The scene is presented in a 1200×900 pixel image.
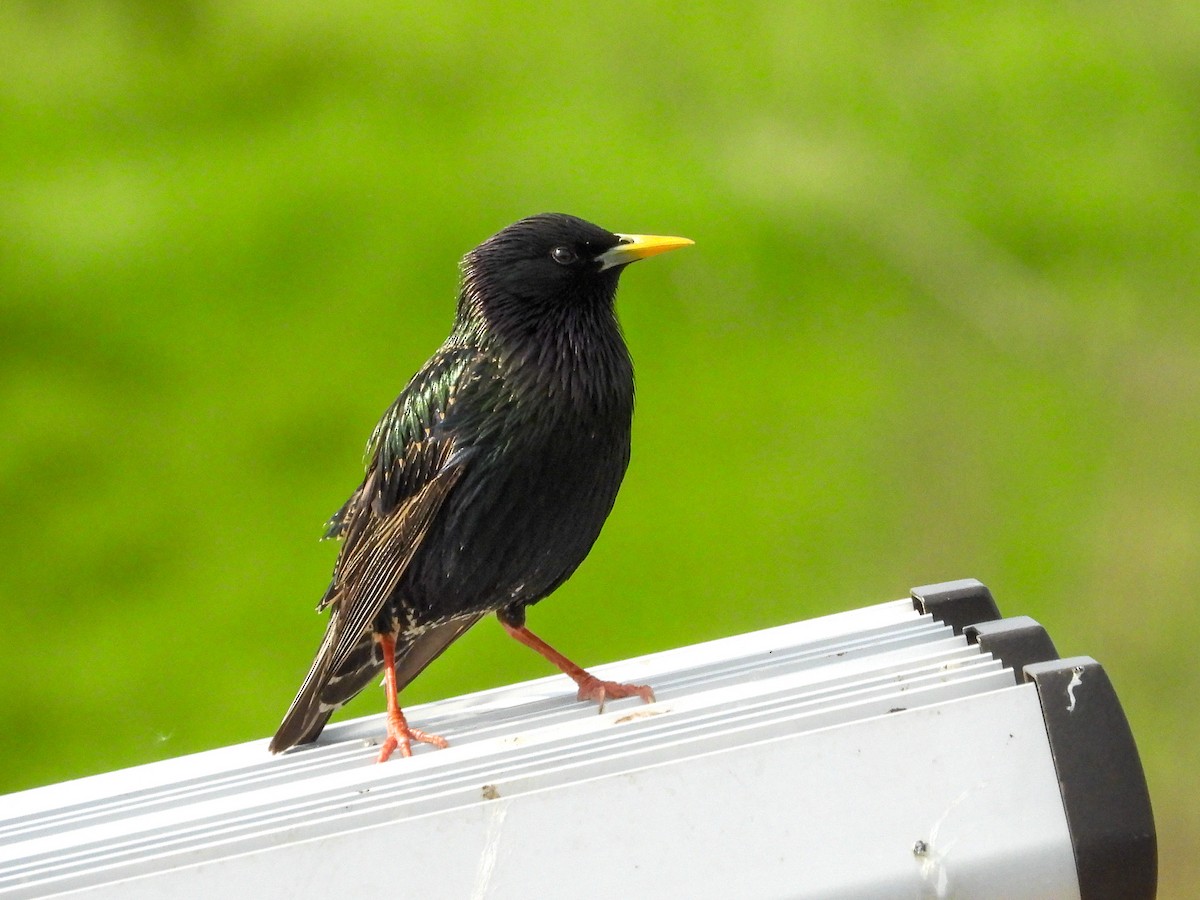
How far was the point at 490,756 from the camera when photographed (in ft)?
5.35

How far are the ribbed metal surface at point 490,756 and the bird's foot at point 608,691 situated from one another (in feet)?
0.08

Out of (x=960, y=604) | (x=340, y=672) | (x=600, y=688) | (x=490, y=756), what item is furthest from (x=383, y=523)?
(x=960, y=604)

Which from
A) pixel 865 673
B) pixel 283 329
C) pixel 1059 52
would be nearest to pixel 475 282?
pixel 865 673

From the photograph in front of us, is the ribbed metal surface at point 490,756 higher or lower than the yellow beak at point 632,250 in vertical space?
lower

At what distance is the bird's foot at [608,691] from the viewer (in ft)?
6.72

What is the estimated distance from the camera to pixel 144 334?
4.42 meters

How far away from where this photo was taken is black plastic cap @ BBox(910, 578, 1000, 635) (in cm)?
187

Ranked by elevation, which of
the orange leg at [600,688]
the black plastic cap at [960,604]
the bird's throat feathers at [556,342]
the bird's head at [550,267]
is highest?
the bird's head at [550,267]

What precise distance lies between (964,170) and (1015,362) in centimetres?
68

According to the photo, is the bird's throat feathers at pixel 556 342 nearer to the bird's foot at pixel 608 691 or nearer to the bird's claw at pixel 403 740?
the bird's foot at pixel 608 691

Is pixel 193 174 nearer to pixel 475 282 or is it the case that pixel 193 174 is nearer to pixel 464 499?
pixel 475 282

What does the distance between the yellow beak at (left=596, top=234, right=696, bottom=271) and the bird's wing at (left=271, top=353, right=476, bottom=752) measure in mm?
317

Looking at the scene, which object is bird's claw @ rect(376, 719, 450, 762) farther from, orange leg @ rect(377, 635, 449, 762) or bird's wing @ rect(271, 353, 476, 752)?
bird's wing @ rect(271, 353, 476, 752)

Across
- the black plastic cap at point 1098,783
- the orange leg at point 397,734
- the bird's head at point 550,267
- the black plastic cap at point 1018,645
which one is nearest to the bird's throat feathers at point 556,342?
the bird's head at point 550,267
